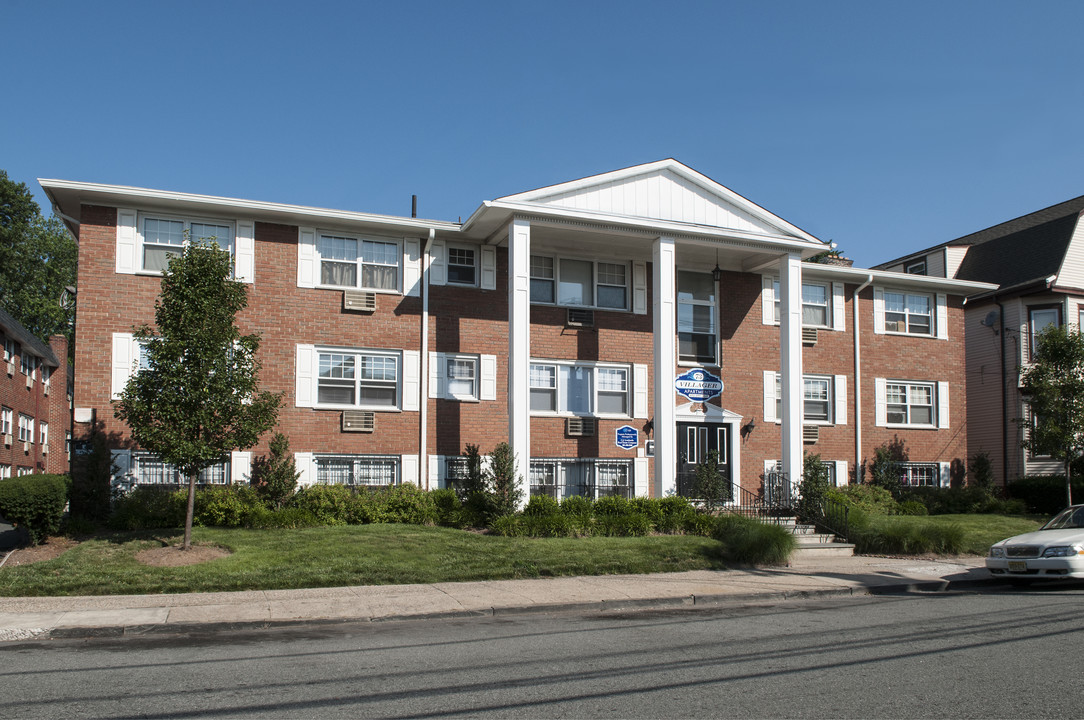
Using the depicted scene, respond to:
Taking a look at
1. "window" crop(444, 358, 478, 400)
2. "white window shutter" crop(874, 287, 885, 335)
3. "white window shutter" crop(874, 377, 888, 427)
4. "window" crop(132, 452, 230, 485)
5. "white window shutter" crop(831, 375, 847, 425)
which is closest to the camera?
"window" crop(132, 452, 230, 485)

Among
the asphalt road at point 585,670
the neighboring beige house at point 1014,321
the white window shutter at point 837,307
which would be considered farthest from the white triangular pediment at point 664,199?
the asphalt road at point 585,670

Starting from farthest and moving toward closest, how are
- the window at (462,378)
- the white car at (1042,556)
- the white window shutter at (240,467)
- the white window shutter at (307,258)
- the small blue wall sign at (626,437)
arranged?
the small blue wall sign at (626,437)
the window at (462,378)
the white window shutter at (307,258)
the white window shutter at (240,467)
the white car at (1042,556)

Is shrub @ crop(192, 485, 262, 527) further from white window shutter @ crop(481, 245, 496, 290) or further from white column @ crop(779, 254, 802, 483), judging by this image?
white column @ crop(779, 254, 802, 483)

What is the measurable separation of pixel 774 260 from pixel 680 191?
333 centimetres

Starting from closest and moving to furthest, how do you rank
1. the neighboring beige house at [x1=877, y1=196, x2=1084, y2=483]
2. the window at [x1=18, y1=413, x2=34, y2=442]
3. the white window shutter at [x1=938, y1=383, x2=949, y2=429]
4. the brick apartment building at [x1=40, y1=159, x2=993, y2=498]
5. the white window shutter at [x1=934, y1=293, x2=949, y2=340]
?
the brick apartment building at [x1=40, y1=159, x2=993, y2=498], the white window shutter at [x1=938, y1=383, x2=949, y2=429], the white window shutter at [x1=934, y1=293, x2=949, y2=340], the neighboring beige house at [x1=877, y1=196, x2=1084, y2=483], the window at [x1=18, y1=413, x2=34, y2=442]

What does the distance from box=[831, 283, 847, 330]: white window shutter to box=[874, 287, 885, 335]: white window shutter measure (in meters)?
1.14

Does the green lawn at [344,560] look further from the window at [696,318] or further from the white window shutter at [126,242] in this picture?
the window at [696,318]

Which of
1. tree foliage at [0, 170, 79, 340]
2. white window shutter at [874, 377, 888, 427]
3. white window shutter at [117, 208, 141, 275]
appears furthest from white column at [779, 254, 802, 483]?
tree foliage at [0, 170, 79, 340]

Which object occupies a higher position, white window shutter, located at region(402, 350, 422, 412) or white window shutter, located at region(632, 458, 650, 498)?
white window shutter, located at region(402, 350, 422, 412)

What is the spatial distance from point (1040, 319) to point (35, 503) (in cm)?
2718

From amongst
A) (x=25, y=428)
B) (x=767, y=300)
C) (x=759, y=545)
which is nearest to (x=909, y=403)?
(x=767, y=300)

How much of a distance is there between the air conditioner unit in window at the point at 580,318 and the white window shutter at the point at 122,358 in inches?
381

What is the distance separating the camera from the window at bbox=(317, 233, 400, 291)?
798 inches

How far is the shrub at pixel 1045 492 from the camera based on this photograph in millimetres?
24828
